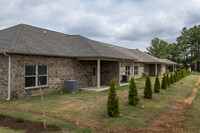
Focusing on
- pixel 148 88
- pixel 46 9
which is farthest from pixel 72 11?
pixel 148 88

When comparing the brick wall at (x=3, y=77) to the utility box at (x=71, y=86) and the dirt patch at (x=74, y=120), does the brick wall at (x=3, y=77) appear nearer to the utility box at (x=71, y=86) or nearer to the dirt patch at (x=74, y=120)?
the dirt patch at (x=74, y=120)

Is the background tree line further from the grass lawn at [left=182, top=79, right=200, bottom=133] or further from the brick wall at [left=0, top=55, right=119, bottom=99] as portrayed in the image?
the grass lawn at [left=182, top=79, right=200, bottom=133]

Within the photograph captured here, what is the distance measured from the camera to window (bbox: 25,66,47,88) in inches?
401

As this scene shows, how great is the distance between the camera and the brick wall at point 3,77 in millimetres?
9607

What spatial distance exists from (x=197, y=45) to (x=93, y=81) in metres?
44.7

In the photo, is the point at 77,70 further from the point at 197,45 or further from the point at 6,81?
the point at 197,45

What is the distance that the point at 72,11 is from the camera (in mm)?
14312

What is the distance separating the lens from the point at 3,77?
975 cm

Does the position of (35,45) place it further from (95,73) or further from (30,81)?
(95,73)

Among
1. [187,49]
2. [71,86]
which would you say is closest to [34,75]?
[71,86]

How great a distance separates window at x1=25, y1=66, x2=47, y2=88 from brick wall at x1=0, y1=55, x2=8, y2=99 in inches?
45.8

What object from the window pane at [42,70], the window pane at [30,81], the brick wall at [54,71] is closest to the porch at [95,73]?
the brick wall at [54,71]

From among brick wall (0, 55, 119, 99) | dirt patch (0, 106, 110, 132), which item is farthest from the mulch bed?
brick wall (0, 55, 119, 99)

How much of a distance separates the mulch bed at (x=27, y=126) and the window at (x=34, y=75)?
4.30m
